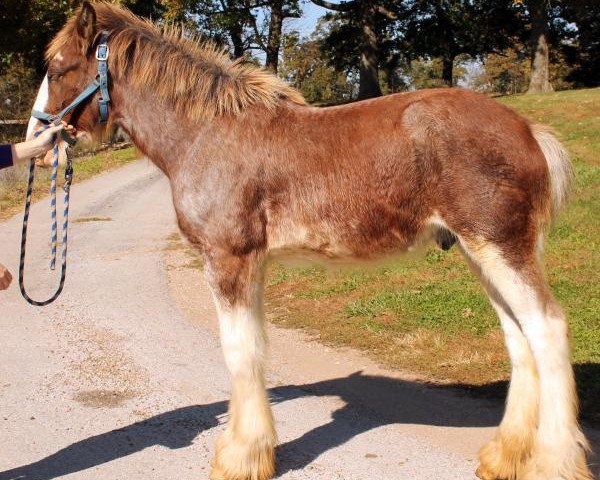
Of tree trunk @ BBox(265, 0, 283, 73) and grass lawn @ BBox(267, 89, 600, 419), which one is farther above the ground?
tree trunk @ BBox(265, 0, 283, 73)

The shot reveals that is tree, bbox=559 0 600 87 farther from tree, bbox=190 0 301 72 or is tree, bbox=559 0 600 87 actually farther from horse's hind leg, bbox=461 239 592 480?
horse's hind leg, bbox=461 239 592 480

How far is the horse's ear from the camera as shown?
449cm

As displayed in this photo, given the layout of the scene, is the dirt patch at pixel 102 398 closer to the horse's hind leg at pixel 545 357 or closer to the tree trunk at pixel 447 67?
the horse's hind leg at pixel 545 357

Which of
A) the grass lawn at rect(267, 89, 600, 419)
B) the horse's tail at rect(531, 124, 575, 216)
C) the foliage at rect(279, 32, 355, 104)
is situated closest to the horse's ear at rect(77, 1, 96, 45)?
the grass lawn at rect(267, 89, 600, 419)

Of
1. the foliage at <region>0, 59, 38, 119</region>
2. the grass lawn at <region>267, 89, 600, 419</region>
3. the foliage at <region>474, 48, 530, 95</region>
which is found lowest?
the grass lawn at <region>267, 89, 600, 419</region>

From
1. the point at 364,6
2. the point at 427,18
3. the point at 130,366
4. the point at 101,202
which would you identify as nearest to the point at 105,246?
the point at 101,202

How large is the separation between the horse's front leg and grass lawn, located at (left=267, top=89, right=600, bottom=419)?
0.89m

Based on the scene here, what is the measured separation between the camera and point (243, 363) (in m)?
4.32

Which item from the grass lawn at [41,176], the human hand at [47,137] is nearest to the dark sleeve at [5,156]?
the human hand at [47,137]

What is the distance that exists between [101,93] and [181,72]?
515mm

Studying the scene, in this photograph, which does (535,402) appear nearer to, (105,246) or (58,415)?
(58,415)

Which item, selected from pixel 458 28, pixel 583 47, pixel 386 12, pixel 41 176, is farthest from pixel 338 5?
pixel 41 176

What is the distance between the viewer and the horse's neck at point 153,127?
4520mm

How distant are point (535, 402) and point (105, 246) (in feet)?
27.8
